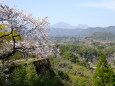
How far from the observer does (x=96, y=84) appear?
1209 inches

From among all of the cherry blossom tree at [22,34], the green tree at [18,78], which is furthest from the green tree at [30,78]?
the cherry blossom tree at [22,34]

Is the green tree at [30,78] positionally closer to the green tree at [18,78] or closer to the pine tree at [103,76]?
the green tree at [18,78]

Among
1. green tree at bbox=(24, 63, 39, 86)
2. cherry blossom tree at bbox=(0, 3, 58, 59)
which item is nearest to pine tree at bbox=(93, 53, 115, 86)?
green tree at bbox=(24, 63, 39, 86)

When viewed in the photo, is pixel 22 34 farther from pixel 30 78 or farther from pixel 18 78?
pixel 30 78

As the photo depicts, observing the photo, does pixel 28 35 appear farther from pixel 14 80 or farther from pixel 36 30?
pixel 14 80

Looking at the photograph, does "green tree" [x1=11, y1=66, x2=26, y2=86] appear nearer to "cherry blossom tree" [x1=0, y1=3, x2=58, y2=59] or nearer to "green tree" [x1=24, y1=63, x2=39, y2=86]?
"green tree" [x1=24, y1=63, x2=39, y2=86]

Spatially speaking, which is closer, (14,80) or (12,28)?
(12,28)

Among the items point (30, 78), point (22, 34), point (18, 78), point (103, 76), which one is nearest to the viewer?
point (22, 34)

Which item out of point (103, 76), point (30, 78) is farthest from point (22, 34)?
point (103, 76)

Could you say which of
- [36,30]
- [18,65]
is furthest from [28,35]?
[18,65]

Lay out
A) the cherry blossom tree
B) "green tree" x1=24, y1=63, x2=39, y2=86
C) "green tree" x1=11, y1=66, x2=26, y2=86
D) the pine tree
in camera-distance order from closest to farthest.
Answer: the cherry blossom tree, "green tree" x1=11, y1=66, x2=26, y2=86, "green tree" x1=24, y1=63, x2=39, y2=86, the pine tree

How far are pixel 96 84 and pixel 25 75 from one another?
51.7ft

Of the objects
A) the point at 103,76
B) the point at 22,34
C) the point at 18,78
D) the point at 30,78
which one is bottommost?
the point at 103,76

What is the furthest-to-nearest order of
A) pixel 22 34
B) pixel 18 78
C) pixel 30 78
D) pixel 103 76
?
pixel 103 76
pixel 30 78
pixel 18 78
pixel 22 34
